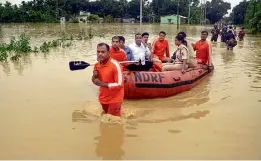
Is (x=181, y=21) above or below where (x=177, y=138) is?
above

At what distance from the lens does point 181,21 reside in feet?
247

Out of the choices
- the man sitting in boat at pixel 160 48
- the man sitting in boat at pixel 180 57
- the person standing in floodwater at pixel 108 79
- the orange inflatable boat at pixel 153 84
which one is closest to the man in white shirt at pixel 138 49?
the man sitting in boat at pixel 180 57

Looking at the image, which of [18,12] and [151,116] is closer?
[151,116]

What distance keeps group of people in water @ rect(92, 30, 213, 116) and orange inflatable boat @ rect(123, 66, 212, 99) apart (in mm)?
336

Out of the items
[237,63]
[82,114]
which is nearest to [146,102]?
[82,114]

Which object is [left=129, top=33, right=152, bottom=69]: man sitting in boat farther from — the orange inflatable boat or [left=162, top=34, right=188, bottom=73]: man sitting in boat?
the orange inflatable boat

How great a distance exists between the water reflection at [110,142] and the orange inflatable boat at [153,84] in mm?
1459

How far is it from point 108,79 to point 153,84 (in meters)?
1.93

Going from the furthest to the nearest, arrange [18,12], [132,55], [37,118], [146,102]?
[18,12]
[132,55]
[146,102]
[37,118]

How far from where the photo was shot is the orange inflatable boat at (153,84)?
6.39 metres

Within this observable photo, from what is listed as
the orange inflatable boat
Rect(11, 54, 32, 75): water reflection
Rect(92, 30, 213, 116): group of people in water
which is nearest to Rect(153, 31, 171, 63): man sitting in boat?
Rect(92, 30, 213, 116): group of people in water

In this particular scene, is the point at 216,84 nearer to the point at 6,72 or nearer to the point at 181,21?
the point at 6,72

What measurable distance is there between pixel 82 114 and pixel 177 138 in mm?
1904

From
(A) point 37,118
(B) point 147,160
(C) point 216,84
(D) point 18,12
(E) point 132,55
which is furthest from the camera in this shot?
(D) point 18,12
